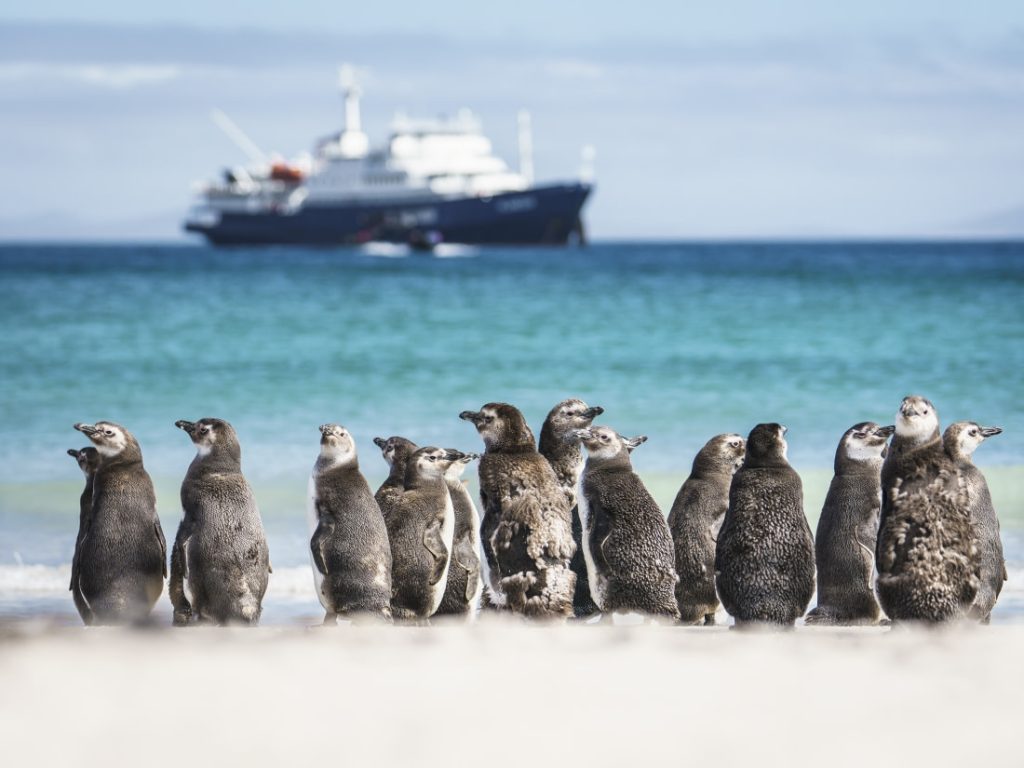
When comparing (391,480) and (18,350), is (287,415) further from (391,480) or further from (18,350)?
(391,480)

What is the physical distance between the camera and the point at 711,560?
7043 millimetres

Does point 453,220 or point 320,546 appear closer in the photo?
point 320,546

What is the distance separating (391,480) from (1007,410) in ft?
43.3

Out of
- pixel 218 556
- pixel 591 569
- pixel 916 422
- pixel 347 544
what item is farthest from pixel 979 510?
pixel 218 556

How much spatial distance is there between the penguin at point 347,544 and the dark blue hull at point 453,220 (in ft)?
268

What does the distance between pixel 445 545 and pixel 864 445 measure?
1.76m

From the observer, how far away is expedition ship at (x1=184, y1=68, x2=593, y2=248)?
88.9m

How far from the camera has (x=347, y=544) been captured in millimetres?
6543

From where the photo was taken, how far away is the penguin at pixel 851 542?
6.70m

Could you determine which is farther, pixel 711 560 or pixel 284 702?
pixel 711 560

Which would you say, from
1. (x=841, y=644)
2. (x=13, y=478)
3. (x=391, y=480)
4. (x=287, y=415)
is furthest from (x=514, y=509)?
→ (x=287, y=415)

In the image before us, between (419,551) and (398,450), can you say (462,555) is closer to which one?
(419,551)

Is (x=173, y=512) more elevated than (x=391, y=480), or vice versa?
(x=391, y=480)

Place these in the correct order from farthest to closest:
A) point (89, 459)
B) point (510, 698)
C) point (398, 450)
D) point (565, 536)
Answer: point (398, 450), point (89, 459), point (565, 536), point (510, 698)
